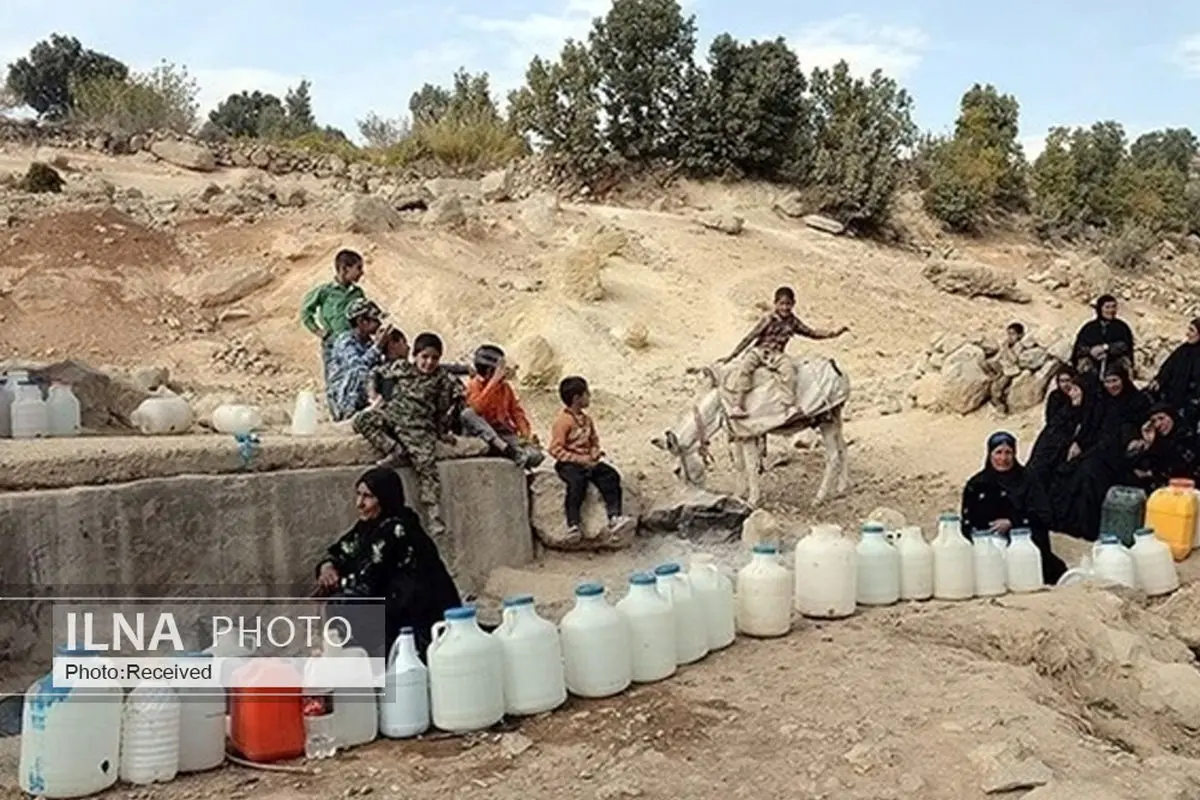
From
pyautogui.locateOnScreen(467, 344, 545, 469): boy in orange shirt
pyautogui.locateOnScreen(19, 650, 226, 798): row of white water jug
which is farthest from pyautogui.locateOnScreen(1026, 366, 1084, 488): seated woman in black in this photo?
pyautogui.locateOnScreen(19, 650, 226, 798): row of white water jug

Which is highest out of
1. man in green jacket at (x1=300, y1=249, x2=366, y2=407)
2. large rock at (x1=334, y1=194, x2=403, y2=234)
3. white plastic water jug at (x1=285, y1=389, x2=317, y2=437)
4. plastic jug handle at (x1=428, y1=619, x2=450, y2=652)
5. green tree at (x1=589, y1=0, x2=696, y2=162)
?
green tree at (x1=589, y1=0, x2=696, y2=162)

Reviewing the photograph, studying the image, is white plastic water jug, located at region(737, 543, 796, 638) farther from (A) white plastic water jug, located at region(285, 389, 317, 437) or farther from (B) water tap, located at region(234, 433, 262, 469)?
(A) white plastic water jug, located at region(285, 389, 317, 437)

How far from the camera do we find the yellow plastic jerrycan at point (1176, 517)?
7172 millimetres

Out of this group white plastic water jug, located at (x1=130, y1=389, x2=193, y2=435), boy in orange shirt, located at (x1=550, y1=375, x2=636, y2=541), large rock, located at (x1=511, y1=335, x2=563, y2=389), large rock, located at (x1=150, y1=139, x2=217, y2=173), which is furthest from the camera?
large rock, located at (x1=150, y1=139, x2=217, y2=173)

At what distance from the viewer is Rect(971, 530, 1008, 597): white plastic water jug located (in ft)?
18.7

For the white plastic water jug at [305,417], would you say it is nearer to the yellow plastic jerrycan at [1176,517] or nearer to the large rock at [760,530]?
the large rock at [760,530]

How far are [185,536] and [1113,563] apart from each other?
4.53m

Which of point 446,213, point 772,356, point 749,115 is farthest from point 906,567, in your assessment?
point 749,115

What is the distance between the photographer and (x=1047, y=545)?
6.31m

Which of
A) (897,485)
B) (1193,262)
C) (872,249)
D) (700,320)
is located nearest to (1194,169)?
(1193,262)

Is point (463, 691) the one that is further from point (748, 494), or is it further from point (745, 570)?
point (748, 494)

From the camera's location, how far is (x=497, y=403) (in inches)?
291

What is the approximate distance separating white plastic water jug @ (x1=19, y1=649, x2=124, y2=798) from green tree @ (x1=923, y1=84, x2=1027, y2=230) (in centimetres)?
2147

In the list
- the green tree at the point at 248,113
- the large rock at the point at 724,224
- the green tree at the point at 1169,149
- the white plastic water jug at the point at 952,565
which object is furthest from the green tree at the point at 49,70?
the white plastic water jug at the point at 952,565
